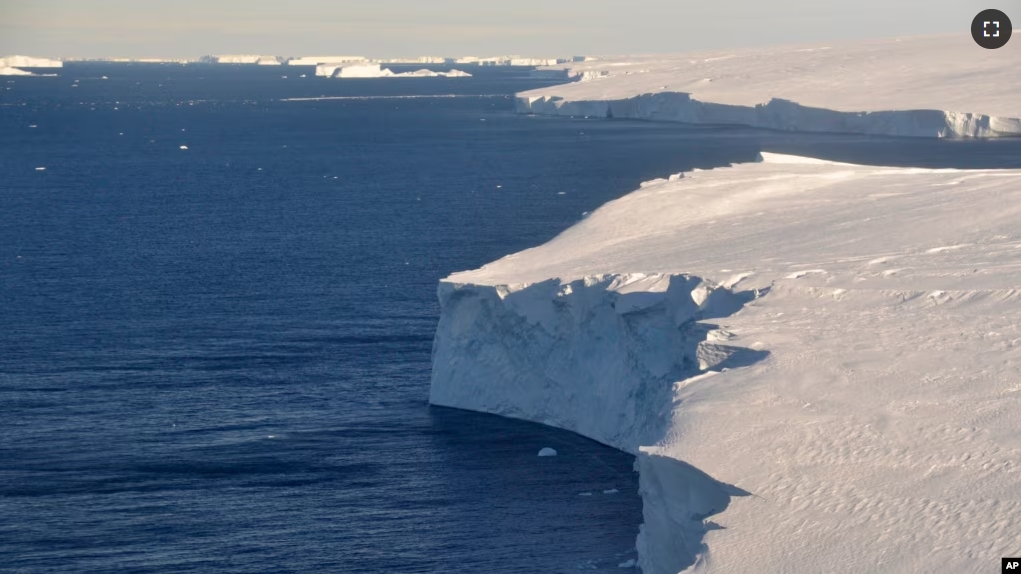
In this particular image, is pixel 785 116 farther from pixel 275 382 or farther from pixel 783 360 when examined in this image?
pixel 783 360

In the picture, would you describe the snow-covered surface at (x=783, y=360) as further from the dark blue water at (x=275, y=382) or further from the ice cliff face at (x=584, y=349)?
the dark blue water at (x=275, y=382)

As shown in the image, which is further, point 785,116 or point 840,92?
point 840,92

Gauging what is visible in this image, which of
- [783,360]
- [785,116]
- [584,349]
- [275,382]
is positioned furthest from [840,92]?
[783,360]

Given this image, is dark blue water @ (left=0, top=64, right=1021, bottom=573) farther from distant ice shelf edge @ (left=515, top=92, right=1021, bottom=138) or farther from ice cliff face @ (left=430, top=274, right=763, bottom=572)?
distant ice shelf edge @ (left=515, top=92, right=1021, bottom=138)

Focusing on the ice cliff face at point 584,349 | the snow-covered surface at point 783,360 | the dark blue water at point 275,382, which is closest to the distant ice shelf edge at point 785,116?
the dark blue water at point 275,382

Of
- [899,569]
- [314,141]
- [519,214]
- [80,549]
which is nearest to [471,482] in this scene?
[80,549]

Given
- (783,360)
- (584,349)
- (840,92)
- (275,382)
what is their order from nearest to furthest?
1. (783,360)
2. (584,349)
3. (275,382)
4. (840,92)

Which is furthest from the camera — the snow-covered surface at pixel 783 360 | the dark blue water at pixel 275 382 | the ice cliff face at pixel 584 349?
the ice cliff face at pixel 584 349
